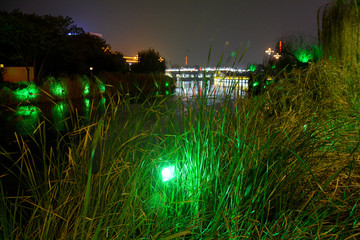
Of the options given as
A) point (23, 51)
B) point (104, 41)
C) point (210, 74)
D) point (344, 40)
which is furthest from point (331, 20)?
point (104, 41)

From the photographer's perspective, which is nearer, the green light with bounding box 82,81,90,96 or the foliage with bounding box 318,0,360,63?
the foliage with bounding box 318,0,360,63

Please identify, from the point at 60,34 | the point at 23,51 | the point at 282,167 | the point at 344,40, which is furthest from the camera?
the point at 60,34

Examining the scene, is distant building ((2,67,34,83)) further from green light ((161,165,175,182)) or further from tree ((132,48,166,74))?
green light ((161,165,175,182))

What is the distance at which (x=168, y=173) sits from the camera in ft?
7.30

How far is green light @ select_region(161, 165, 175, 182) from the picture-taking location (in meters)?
2.20

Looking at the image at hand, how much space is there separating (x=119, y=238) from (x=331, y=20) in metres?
8.97

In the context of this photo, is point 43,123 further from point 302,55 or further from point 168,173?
point 302,55

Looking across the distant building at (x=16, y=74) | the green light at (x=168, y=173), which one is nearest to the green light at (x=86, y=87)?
the distant building at (x=16, y=74)

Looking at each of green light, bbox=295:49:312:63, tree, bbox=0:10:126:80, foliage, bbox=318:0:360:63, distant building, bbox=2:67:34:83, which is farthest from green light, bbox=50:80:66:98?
green light, bbox=295:49:312:63

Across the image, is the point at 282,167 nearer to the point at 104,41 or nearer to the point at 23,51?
the point at 23,51

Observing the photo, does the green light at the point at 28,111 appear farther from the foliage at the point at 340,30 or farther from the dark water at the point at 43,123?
the foliage at the point at 340,30

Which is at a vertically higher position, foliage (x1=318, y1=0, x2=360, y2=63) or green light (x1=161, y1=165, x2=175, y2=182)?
foliage (x1=318, y1=0, x2=360, y2=63)

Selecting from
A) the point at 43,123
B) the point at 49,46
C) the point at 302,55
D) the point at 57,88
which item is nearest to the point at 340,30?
the point at 43,123

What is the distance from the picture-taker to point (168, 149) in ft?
8.20
